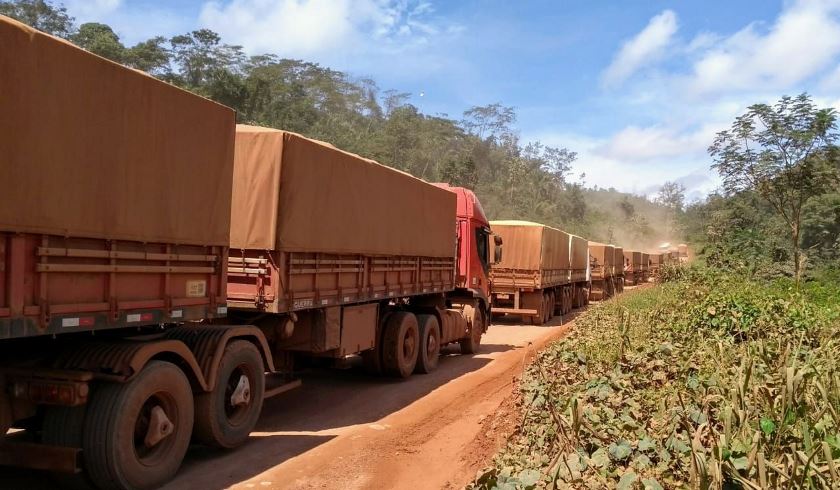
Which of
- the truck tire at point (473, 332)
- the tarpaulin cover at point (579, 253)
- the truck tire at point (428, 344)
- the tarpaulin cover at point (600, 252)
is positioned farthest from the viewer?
the tarpaulin cover at point (600, 252)

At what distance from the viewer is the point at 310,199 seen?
23.3ft

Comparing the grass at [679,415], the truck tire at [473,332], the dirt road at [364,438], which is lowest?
the dirt road at [364,438]

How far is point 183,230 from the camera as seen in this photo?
528 cm

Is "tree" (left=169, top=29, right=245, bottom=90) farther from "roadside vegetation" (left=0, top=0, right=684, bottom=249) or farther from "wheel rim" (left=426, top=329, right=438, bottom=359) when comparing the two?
"wheel rim" (left=426, top=329, right=438, bottom=359)

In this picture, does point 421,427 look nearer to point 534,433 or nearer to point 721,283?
point 534,433

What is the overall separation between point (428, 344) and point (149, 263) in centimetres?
673

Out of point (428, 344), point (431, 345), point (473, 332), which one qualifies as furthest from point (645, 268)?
point (428, 344)

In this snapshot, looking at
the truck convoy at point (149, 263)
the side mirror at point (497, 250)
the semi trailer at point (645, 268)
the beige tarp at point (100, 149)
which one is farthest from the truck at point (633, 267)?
the beige tarp at point (100, 149)

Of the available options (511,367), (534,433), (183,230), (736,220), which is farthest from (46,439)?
(736,220)

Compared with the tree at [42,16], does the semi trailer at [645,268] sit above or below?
below

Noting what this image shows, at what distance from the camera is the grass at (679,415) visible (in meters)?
3.36

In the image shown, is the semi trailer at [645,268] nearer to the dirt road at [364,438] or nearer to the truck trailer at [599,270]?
the truck trailer at [599,270]

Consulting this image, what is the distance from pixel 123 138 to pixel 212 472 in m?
2.83

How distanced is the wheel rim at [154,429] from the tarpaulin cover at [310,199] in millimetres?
1946
